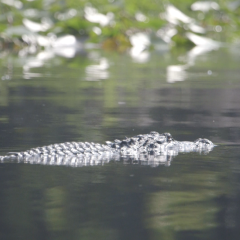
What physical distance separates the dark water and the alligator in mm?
137

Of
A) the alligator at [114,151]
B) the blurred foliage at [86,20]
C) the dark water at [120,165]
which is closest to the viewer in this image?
the dark water at [120,165]

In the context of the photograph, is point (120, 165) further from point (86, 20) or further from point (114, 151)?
point (86, 20)

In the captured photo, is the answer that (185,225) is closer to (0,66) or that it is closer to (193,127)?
(193,127)

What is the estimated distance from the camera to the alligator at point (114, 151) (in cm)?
498

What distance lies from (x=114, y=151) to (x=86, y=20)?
14840mm

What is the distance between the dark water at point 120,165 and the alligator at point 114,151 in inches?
5.4

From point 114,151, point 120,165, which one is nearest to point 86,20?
point 114,151

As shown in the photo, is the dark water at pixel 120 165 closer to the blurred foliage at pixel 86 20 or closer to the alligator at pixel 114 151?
the alligator at pixel 114 151

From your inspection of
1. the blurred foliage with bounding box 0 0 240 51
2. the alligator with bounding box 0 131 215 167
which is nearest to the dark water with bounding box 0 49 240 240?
the alligator with bounding box 0 131 215 167

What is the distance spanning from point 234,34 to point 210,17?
5.90 ft

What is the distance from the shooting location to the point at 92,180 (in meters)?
4.40

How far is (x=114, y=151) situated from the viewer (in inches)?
207

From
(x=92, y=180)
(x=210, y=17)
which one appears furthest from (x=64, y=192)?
(x=210, y=17)

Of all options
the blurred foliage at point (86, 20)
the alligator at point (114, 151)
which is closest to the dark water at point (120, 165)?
the alligator at point (114, 151)
